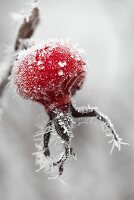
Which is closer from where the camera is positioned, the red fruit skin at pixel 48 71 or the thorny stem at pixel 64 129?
the red fruit skin at pixel 48 71

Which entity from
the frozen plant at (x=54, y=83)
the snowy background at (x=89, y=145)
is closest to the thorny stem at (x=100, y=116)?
the frozen plant at (x=54, y=83)

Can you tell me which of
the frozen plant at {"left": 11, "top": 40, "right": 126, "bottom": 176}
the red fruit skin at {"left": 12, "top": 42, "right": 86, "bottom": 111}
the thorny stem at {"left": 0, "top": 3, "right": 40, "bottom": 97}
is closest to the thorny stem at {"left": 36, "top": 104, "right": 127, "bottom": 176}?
the frozen plant at {"left": 11, "top": 40, "right": 126, "bottom": 176}

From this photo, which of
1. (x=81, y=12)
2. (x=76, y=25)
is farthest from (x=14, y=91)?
(x=81, y=12)

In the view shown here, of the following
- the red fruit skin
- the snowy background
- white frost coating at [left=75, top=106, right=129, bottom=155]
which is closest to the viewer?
the red fruit skin

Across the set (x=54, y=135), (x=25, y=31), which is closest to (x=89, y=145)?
(x=25, y=31)

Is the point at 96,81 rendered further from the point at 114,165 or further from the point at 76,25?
the point at 76,25

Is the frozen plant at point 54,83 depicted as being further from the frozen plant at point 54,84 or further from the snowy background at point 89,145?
the snowy background at point 89,145

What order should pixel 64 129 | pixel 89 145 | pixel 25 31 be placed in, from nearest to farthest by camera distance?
1. pixel 64 129
2. pixel 25 31
3. pixel 89 145

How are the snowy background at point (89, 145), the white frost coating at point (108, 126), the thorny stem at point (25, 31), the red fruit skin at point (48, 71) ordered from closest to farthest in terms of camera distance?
the red fruit skin at point (48, 71) < the white frost coating at point (108, 126) < the thorny stem at point (25, 31) < the snowy background at point (89, 145)

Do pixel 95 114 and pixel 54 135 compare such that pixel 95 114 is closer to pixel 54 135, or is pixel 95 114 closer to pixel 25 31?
pixel 54 135

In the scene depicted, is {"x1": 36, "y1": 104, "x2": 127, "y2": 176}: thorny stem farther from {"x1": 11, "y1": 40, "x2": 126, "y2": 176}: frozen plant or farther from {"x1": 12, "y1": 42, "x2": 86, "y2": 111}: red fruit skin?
{"x1": 12, "y1": 42, "x2": 86, "y2": 111}: red fruit skin
